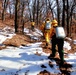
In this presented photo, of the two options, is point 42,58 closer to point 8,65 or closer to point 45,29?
point 8,65

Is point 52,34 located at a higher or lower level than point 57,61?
higher

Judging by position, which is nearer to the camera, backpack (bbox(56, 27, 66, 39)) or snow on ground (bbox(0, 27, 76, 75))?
snow on ground (bbox(0, 27, 76, 75))

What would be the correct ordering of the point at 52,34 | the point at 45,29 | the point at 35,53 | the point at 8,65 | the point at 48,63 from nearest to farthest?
the point at 8,65 < the point at 48,63 < the point at 52,34 < the point at 35,53 < the point at 45,29

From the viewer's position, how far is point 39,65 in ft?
33.4

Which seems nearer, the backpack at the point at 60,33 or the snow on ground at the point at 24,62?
the snow on ground at the point at 24,62

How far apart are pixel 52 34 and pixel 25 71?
3.02 m

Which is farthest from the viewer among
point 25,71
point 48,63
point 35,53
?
point 35,53

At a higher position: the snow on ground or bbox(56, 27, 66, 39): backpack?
bbox(56, 27, 66, 39): backpack

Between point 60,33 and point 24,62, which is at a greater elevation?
point 60,33

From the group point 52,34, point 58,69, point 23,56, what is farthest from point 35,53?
point 58,69

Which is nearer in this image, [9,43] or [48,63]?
[48,63]

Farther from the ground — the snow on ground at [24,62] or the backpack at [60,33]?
the backpack at [60,33]

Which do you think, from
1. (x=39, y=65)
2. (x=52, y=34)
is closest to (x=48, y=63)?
(x=39, y=65)

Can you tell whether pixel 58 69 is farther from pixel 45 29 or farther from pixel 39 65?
pixel 45 29
